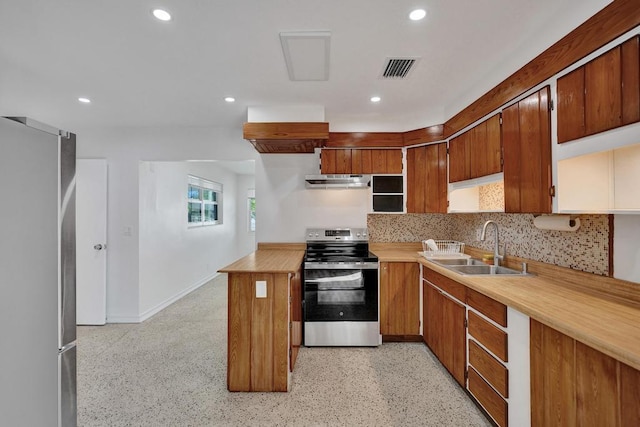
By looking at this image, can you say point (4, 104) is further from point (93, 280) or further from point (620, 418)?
point (620, 418)

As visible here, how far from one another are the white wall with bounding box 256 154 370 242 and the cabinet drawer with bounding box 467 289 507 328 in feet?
6.81

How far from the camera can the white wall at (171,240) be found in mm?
4105

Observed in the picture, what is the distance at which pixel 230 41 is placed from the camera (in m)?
2.01

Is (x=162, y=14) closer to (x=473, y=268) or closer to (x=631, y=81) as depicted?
(x=631, y=81)

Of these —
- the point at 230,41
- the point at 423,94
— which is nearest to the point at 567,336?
the point at 423,94

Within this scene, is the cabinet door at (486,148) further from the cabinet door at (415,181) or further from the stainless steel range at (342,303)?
the stainless steel range at (342,303)

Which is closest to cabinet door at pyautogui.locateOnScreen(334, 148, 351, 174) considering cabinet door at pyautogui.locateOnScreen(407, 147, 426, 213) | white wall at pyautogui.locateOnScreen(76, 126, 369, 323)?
white wall at pyautogui.locateOnScreen(76, 126, 369, 323)

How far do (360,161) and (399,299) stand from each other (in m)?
1.70

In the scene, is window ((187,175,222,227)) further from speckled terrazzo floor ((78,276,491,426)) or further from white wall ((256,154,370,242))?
speckled terrazzo floor ((78,276,491,426))

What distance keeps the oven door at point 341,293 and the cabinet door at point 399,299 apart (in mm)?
118

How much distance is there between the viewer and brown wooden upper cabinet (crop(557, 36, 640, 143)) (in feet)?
4.35

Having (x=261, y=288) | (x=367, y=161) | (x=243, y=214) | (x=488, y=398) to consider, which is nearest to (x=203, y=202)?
(x=243, y=214)

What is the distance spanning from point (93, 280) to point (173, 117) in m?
2.39

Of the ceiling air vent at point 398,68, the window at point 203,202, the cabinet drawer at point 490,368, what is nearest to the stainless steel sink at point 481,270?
the cabinet drawer at point 490,368
